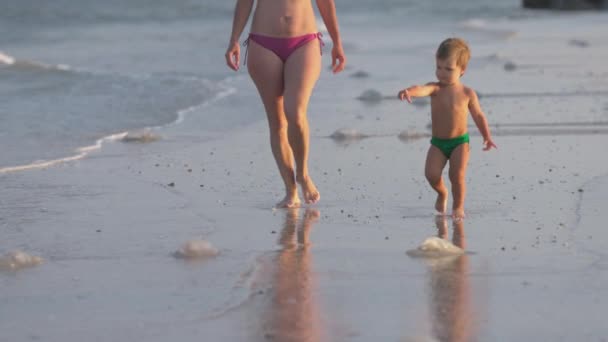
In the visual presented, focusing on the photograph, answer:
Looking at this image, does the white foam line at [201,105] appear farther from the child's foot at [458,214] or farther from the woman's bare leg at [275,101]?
the child's foot at [458,214]

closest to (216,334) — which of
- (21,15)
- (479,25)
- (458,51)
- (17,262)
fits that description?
(17,262)

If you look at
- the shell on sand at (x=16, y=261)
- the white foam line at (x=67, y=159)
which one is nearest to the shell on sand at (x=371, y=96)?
the white foam line at (x=67, y=159)

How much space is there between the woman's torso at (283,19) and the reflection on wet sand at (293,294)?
1.09 m

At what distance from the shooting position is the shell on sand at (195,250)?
557 centimetres

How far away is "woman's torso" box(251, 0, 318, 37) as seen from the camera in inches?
266

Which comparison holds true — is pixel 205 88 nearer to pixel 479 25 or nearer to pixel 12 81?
pixel 12 81

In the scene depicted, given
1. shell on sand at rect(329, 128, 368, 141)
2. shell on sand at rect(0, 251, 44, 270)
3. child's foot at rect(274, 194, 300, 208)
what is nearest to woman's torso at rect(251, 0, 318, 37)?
child's foot at rect(274, 194, 300, 208)

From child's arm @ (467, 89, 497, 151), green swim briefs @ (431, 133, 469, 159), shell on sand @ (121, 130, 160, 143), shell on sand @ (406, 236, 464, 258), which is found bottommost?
shell on sand @ (121, 130, 160, 143)

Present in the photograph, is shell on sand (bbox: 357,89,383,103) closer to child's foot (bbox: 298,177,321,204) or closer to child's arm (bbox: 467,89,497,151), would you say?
child's foot (bbox: 298,177,321,204)

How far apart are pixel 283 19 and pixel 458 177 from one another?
124 centimetres

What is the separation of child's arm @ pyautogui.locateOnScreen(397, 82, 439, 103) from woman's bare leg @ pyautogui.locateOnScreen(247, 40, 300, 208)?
0.82 m

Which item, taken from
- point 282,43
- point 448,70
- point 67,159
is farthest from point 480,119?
point 67,159

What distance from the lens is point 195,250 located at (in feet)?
18.3

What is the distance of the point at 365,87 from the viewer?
13344mm
